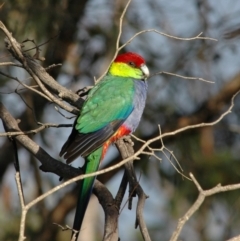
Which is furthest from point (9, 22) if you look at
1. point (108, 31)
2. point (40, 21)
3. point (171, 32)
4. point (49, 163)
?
point (49, 163)

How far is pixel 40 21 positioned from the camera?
526 centimetres

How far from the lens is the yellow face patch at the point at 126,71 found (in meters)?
4.23

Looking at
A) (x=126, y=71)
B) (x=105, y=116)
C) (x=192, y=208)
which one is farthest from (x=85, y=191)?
(x=126, y=71)

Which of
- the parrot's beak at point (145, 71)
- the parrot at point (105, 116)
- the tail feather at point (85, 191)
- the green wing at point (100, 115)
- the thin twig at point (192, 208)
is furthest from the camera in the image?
the parrot's beak at point (145, 71)

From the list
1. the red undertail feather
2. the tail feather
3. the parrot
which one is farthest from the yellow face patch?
the tail feather

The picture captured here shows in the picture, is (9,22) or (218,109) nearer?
(9,22)

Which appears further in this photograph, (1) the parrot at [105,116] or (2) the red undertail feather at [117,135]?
(2) the red undertail feather at [117,135]

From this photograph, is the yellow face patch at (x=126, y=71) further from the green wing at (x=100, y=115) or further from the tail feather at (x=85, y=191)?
the tail feather at (x=85, y=191)

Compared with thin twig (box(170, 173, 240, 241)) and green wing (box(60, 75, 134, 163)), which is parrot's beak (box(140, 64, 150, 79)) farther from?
thin twig (box(170, 173, 240, 241))

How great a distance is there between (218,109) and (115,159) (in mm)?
959

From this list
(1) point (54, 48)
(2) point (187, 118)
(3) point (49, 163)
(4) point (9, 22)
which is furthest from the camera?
(2) point (187, 118)

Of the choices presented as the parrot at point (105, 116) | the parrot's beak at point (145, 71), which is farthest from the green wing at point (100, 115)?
the parrot's beak at point (145, 71)

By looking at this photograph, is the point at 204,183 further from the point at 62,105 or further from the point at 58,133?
the point at 62,105

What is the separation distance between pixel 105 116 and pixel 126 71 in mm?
529
